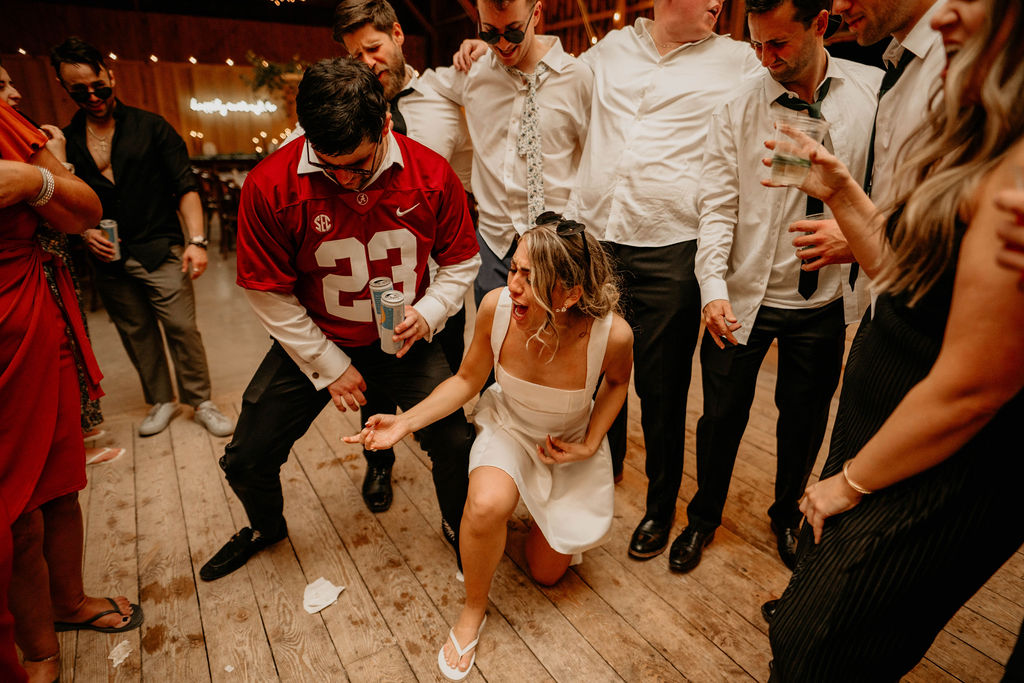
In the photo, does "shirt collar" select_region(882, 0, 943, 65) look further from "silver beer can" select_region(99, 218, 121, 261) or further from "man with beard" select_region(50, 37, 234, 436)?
"silver beer can" select_region(99, 218, 121, 261)

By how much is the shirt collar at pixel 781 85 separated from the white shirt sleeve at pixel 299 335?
1628mm

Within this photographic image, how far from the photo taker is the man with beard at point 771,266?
1.71 m

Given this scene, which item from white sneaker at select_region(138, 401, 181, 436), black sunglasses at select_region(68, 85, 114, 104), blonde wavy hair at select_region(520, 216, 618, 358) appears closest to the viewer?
blonde wavy hair at select_region(520, 216, 618, 358)

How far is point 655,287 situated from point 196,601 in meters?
1.98

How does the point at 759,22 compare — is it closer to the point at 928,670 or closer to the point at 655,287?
the point at 655,287

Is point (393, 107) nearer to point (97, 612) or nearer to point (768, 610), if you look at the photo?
point (97, 612)

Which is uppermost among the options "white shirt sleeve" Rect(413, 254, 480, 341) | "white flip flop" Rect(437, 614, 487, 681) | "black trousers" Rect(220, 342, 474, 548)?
"white shirt sleeve" Rect(413, 254, 480, 341)

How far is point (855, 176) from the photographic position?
68.9 inches

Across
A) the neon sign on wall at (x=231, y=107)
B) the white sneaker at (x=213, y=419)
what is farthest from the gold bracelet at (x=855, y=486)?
the neon sign on wall at (x=231, y=107)

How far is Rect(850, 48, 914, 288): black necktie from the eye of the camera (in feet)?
4.91

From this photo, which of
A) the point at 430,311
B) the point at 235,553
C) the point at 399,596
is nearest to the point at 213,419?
the point at 235,553

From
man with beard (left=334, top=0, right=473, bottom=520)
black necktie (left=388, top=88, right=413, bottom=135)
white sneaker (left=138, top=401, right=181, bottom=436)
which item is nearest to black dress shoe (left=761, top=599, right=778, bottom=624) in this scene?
man with beard (left=334, top=0, right=473, bottom=520)

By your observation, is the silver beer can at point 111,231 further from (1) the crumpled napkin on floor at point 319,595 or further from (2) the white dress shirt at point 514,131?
(1) the crumpled napkin on floor at point 319,595

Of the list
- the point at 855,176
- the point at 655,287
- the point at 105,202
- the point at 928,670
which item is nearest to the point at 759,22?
the point at 855,176
